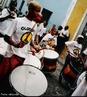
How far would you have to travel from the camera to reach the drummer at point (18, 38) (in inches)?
111

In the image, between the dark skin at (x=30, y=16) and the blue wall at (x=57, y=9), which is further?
the blue wall at (x=57, y=9)

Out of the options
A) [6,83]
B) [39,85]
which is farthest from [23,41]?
[6,83]

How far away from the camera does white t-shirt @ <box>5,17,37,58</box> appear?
2.87 metres

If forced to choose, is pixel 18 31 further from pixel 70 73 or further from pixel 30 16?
pixel 70 73

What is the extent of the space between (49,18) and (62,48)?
11.6 feet

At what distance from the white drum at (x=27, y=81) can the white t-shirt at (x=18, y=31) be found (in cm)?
24

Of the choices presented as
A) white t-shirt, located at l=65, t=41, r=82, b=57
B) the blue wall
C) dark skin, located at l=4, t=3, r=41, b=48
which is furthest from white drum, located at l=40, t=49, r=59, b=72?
the blue wall

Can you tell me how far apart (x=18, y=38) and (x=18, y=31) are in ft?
0.39

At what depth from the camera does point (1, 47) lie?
335 cm

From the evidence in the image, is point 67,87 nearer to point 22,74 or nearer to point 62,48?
point 22,74

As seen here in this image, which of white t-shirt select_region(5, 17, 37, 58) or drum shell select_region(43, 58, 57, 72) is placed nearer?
white t-shirt select_region(5, 17, 37, 58)

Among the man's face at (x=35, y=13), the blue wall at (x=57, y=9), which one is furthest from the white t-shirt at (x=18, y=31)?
the blue wall at (x=57, y=9)

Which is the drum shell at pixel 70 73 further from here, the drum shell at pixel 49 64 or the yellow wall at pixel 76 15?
the yellow wall at pixel 76 15

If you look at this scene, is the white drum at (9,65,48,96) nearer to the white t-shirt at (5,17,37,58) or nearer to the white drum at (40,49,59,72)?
the white t-shirt at (5,17,37,58)
